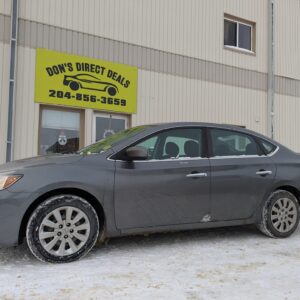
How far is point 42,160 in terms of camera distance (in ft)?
14.6

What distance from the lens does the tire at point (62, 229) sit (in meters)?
4.14

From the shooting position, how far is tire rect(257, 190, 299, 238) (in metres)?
5.39

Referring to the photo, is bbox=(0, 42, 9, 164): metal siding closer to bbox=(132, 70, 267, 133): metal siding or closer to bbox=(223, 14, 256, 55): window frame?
bbox=(132, 70, 267, 133): metal siding

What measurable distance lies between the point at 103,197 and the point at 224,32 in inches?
388

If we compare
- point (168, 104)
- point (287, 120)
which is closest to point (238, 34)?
point (287, 120)

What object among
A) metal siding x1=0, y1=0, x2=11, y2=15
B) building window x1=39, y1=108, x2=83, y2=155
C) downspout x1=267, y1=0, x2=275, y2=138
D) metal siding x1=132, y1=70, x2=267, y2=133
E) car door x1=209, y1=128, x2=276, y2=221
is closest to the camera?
car door x1=209, y1=128, x2=276, y2=221

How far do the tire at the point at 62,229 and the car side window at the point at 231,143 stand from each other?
1782mm

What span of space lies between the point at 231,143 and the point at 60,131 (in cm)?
553

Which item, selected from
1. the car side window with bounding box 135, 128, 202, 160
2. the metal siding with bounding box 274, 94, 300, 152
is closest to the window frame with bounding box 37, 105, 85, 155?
the car side window with bounding box 135, 128, 202, 160

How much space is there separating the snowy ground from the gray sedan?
0.85 feet

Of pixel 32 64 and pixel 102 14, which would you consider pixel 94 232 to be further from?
pixel 102 14

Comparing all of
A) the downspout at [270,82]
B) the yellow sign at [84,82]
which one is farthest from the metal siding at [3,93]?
the downspout at [270,82]

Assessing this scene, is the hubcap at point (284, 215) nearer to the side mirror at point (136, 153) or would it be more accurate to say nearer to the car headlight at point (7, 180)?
the side mirror at point (136, 153)

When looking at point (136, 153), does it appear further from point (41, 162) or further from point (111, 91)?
point (111, 91)
